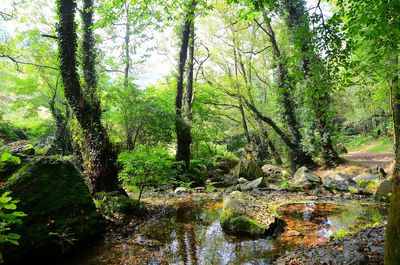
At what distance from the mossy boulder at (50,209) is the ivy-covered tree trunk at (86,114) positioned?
215 cm

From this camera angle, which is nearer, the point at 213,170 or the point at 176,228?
the point at 176,228

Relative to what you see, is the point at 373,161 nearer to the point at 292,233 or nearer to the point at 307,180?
the point at 307,180

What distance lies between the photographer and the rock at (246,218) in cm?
638

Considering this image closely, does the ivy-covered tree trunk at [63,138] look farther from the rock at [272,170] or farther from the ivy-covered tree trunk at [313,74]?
the ivy-covered tree trunk at [313,74]

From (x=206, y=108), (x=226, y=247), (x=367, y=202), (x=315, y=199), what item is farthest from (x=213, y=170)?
(x=226, y=247)

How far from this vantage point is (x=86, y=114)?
29.1 feet

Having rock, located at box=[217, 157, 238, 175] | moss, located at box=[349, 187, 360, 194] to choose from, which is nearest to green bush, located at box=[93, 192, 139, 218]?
moss, located at box=[349, 187, 360, 194]

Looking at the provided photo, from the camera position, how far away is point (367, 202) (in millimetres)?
8891

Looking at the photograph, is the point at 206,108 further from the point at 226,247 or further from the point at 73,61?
the point at 226,247

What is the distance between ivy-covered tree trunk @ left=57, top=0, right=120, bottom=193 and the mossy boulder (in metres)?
2.15

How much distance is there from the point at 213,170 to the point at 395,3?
14.9 meters

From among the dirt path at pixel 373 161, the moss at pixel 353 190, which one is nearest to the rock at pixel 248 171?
the dirt path at pixel 373 161

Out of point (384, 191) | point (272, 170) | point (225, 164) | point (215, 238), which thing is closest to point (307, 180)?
point (384, 191)

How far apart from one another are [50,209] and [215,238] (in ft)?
10.6
